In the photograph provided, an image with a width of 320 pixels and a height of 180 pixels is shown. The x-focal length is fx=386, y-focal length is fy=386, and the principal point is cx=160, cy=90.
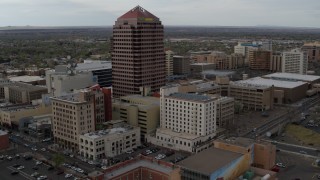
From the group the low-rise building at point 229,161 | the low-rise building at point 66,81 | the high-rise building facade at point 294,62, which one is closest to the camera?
the low-rise building at point 229,161

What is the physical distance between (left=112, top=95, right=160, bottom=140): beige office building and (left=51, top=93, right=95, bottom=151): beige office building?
7929mm

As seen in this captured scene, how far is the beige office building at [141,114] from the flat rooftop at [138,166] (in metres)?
24.1

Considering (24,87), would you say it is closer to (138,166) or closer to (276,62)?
(138,166)

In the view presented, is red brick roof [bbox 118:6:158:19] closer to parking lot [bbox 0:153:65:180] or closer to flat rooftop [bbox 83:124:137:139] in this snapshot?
flat rooftop [bbox 83:124:137:139]

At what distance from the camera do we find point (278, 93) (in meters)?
100

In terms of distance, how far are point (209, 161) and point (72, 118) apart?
88.1 feet

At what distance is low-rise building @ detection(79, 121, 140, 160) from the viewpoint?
2355 inches

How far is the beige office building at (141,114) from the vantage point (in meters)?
69.8

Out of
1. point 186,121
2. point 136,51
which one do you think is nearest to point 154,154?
point 186,121

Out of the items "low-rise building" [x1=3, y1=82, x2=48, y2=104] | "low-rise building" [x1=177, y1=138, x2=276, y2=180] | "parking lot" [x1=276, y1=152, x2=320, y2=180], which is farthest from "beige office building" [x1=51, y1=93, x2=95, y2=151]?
"parking lot" [x1=276, y1=152, x2=320, y2=180]

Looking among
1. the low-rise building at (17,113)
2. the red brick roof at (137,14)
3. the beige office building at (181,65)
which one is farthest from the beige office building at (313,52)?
the low-rise building at (17,113)

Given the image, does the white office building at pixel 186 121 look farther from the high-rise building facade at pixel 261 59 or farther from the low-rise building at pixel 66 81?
the high-rise building facade at pixel 261 59

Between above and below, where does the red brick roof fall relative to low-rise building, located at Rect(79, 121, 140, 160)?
above

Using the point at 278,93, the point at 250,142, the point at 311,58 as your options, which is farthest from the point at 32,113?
the point at 311,58
